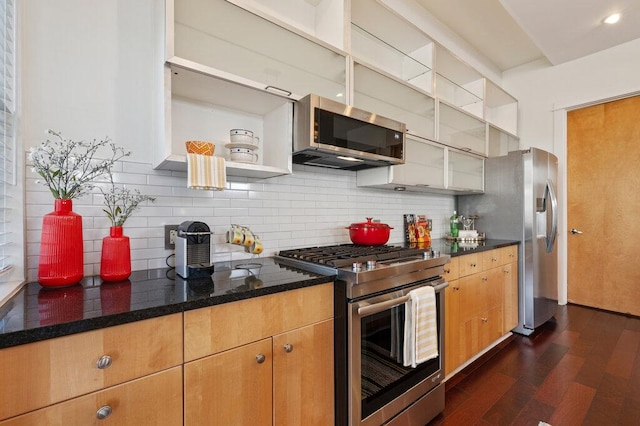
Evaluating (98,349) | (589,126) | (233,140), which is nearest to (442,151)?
(233,140)

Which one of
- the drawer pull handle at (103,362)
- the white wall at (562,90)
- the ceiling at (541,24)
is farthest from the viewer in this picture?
the white wall at (562,90)

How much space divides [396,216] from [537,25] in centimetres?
223

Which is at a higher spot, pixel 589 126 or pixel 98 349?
pixel 589 126

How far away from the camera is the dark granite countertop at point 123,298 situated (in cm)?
76

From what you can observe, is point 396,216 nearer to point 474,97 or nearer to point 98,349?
point 474,97

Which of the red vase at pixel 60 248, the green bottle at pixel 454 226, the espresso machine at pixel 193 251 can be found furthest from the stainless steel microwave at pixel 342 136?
the green bottle at pixel 454 226

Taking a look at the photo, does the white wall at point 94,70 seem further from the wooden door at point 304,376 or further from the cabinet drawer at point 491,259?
the cabinet drawer at point 491,259

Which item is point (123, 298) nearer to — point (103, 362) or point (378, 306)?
point (103, 362)

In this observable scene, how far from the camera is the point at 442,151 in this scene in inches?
104

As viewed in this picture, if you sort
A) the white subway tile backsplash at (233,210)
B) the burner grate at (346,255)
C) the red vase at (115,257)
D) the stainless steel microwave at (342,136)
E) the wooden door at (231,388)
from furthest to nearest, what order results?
1. the stainless steel microwave at (342,136)
2. the burner grate at (346,255)
3. the white subway tile backsplash at (233,210)
4. the red vase at (115,257)
5. the wooden door at (231,388)

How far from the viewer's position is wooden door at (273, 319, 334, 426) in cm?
118

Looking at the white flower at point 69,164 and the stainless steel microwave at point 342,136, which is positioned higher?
the stainless steel microwave at point 342,136

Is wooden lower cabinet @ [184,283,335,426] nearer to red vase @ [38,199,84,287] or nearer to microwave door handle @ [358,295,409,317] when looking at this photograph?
microwave door handle @ [358,295,409,317]

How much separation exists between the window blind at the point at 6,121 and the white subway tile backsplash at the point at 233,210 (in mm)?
106
